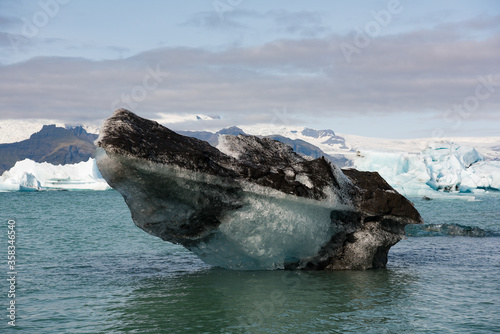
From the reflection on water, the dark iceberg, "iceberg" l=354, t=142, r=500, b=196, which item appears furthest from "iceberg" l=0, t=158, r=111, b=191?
the reflection on water

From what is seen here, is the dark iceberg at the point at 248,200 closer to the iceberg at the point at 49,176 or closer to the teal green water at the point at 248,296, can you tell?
the teal green water at the point at 248,296

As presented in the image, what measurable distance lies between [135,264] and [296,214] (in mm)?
6811

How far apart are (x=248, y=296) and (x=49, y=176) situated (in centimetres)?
10641

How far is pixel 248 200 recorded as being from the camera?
45.7ft

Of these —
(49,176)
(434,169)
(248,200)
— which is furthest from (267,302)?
(49,176)

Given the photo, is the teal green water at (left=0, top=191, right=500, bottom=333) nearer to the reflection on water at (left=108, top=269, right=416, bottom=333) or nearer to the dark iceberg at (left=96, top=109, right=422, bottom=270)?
the reflection on water at (left=108, top=269, right=416, bottom=333)

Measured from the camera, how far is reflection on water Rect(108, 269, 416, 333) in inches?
418

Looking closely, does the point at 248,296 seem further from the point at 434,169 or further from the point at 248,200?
the point at 434,169

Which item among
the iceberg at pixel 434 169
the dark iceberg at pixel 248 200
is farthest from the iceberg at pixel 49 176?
the dark iceberg at pixel 248 200

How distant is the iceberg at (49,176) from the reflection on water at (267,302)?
97.5 meters

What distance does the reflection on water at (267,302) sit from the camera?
1062 cm

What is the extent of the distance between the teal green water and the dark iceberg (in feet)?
2.48

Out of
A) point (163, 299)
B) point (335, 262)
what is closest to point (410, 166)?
point (335, 262)

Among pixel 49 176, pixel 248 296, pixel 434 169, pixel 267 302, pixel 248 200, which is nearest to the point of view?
pixel 267 302
